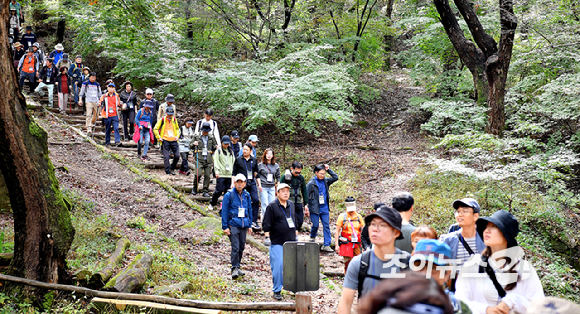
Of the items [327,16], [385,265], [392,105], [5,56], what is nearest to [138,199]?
[5,56]

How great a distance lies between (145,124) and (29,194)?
26.8 feet

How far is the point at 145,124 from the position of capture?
41.8 ft

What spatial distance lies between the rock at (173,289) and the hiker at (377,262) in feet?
10.9

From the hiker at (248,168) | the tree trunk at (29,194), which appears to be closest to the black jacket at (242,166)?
the hiker at (248,168)

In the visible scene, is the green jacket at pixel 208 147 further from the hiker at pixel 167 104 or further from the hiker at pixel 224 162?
the hiker at pixel 167 104

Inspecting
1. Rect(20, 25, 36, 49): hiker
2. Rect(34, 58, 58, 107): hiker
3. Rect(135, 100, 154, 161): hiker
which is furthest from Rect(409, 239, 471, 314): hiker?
Rect(20, 25, 36, 49): hiker

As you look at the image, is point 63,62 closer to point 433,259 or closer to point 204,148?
point 204,148

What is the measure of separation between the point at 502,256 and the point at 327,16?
17.9 metres

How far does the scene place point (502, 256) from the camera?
3.30m

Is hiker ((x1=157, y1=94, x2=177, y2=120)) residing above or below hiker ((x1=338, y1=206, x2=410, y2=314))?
above

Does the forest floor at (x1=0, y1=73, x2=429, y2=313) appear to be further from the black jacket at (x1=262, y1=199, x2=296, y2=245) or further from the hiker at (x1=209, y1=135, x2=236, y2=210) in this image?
the hiker at (x1=209, y1=135, x2=236, y2=210)

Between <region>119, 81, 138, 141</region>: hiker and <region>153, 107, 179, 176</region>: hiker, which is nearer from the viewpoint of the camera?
<region>153, 107, 179, 176</region>: hiker

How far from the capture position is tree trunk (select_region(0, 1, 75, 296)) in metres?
4.58

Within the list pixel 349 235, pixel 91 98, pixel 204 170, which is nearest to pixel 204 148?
pixel 204 170
